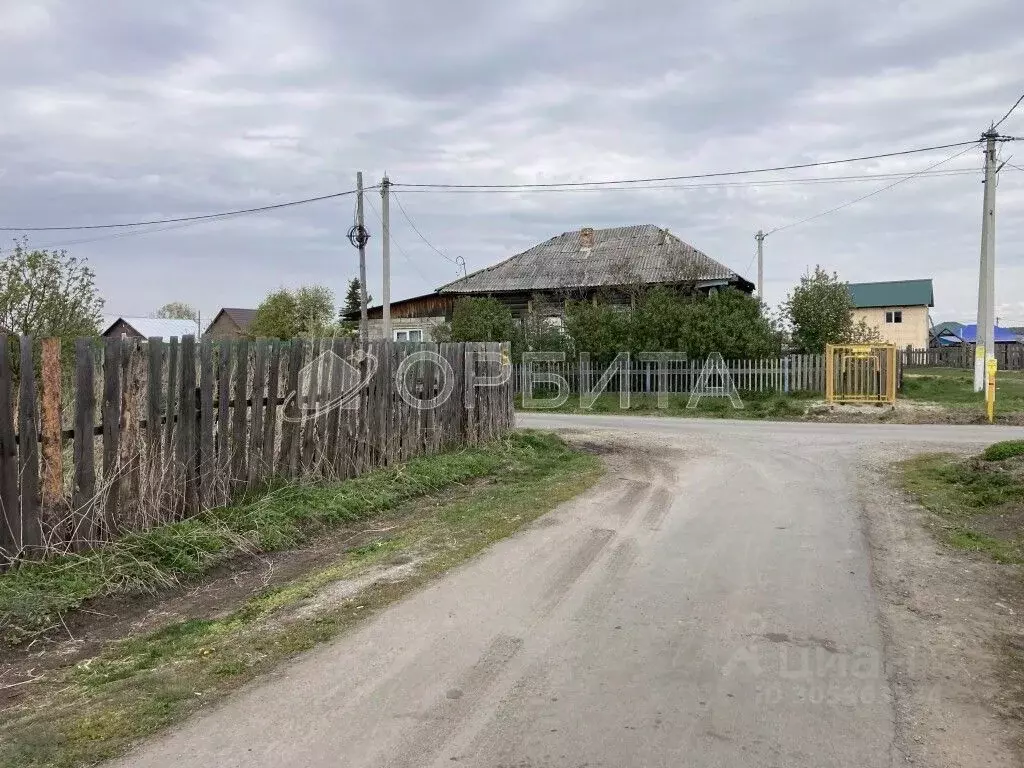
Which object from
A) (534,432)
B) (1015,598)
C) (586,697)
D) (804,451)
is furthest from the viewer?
(534,432)

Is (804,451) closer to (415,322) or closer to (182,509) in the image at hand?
(182,509)

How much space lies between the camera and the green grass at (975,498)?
7.15 m

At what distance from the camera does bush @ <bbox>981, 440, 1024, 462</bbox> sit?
35.7 ft

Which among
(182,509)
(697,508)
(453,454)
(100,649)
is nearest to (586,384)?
(453,454)

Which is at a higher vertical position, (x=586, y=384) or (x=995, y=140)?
(x=995, y=140)

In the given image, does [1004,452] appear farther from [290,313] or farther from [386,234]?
[290,313]

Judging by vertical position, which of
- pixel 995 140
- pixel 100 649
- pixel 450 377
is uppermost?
pixel 995 140

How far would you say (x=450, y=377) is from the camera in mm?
12305

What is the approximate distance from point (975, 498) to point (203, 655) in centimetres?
835

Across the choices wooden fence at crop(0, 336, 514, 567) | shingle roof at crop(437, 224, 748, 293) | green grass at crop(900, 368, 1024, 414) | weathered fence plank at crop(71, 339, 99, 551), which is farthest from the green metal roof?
weathered fence plank at crop(71, 339, 99, 551)

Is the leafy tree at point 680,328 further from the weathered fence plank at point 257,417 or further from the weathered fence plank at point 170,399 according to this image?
the weathered fence plank at point 170,399

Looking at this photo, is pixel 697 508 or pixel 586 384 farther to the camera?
pixel 586 384

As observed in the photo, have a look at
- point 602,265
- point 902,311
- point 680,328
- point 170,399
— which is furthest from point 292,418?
point 902,311

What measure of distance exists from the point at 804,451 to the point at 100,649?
37.7 feet
